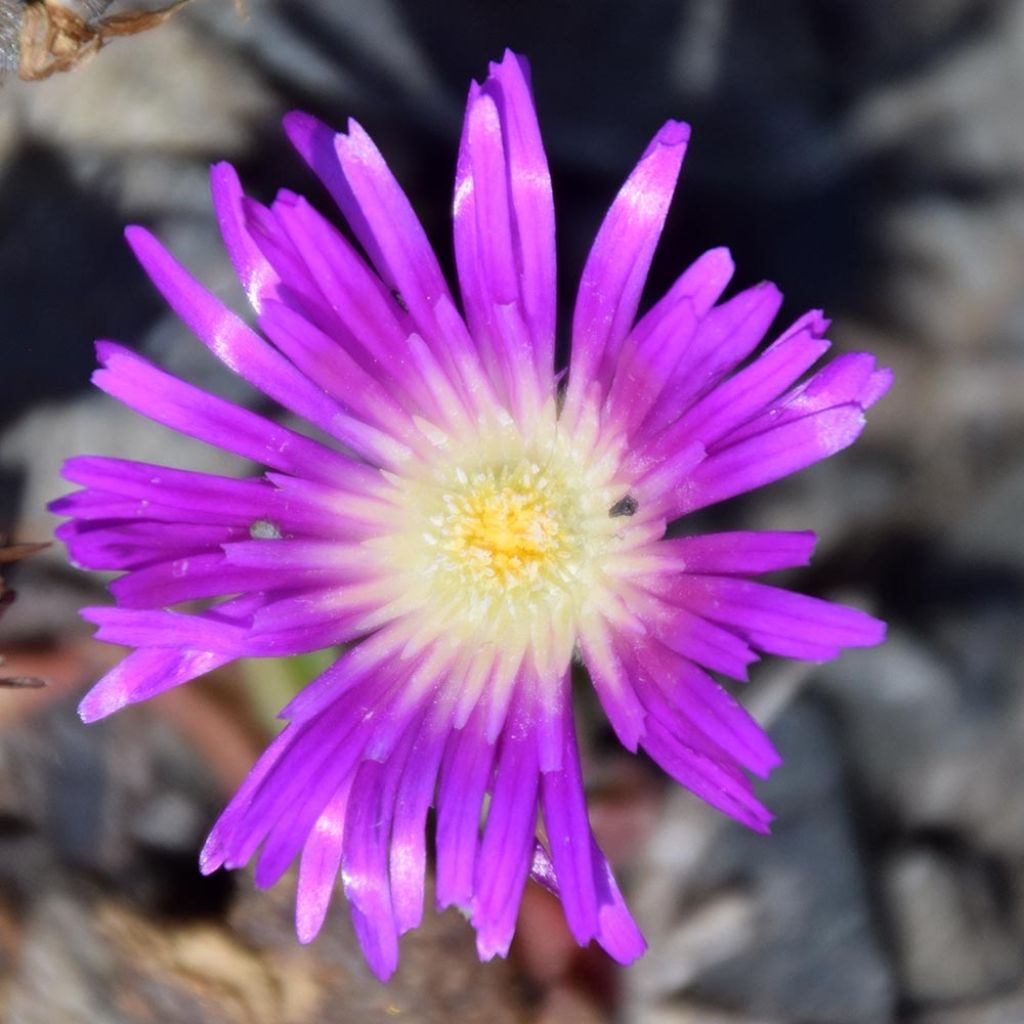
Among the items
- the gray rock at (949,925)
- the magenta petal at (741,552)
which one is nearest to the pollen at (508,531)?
the magenta petal at (741,552)

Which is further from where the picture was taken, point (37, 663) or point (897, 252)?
point (897, 252)

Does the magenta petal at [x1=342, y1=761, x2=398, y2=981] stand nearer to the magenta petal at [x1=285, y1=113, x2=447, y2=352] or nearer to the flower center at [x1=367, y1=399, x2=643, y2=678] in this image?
the flower center at [x1=367, y1=399, x2=643, y2=678]

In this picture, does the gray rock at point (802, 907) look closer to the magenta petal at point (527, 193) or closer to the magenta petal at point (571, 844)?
the magenta petal at point (571, 844)

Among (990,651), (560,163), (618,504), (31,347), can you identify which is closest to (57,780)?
(31,347)

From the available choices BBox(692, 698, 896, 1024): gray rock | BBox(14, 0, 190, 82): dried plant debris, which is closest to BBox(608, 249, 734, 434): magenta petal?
BBox(14, 0, 190, 82): dried plant debris

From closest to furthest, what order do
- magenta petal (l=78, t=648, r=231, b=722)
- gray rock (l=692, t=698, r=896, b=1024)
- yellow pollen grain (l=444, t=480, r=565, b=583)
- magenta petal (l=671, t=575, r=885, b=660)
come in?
magenta petal (l=671, t=575, r=885, b=660), magenta petal (l=78, t=648, r=231, b=722), yellow pollen grain (l=444, t=480, r=565, b=583), gray rock (l=692, t=698, r=896, b=1024)

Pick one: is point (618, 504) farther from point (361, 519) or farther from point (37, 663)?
point (37, 663)
